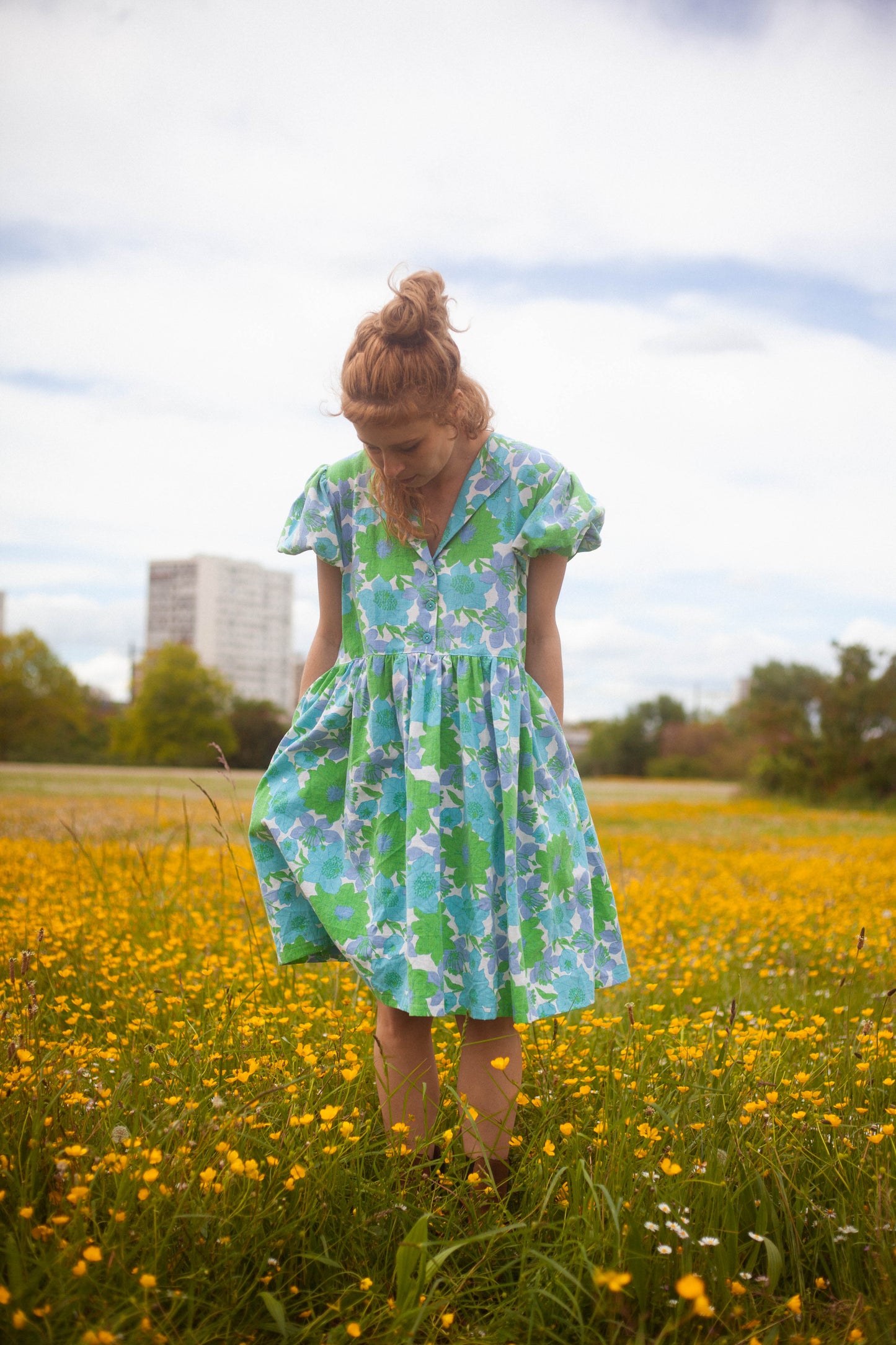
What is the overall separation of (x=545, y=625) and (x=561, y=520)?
26 cm

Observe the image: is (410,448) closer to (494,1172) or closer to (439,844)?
(439,844)

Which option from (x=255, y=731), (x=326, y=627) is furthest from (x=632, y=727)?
(x=326, y=627)

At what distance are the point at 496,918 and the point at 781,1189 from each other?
0.74m

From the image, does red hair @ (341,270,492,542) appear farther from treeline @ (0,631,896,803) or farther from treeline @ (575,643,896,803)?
treeline @ (575,643,896,803)

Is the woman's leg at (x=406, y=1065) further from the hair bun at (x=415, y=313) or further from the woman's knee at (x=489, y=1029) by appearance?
the hair bun at (x=415, y=313)

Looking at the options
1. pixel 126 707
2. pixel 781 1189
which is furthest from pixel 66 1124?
pixel 126 707

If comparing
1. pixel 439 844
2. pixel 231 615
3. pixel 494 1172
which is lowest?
pixel 494 1172

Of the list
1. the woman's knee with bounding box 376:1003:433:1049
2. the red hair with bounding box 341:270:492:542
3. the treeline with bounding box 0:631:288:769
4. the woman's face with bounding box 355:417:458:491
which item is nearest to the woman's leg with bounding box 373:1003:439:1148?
the woman's knee with bounding box 376:1003:433:1049

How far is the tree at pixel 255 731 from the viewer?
4578cm

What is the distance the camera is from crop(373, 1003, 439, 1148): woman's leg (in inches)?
86.4

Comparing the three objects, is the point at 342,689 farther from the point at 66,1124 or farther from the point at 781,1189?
the point at 781,1189

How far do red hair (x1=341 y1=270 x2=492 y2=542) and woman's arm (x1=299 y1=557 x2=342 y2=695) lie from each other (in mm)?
466

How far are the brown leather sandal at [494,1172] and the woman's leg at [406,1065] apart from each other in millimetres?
159

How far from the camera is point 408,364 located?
206 cm
